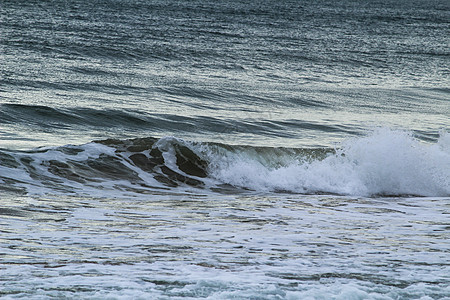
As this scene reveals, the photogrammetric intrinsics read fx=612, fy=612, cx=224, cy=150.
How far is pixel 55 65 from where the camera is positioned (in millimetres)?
21016

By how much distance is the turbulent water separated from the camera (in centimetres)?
520

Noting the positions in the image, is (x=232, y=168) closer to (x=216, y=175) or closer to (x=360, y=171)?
(x=216, y=175)

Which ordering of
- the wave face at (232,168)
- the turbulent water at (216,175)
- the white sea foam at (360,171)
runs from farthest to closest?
the white sea foam at (360,171)
the wave face at (232,168)
the turbulent water at (216,175)

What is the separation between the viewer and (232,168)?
11.5 meters

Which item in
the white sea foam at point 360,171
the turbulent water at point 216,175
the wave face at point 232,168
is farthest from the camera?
the white sea foam at point 360,171

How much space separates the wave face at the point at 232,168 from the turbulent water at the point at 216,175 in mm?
42

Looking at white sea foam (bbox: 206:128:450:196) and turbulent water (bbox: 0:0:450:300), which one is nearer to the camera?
turbulent water (bbox: 0:0:450:300)

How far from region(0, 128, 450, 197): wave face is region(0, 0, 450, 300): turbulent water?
4 centimetres

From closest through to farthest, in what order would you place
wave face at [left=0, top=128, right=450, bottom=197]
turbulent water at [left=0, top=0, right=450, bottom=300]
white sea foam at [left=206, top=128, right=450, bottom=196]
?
turbulent water at [left=0, top=0, right=450, bottom=300] < wave face at [left=0, top=128, right=450, bottom=197] < white sea foam at [left=206, top=128, right=450, bottom=196]

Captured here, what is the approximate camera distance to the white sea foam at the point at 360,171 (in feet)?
36.2

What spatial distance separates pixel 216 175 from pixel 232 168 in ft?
1.22

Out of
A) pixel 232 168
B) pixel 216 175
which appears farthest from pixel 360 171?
pixel 216 175

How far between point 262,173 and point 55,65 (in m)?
12.1

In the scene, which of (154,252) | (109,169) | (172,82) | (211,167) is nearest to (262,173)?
(211,167)
